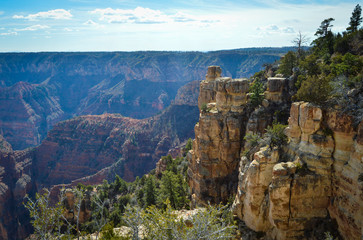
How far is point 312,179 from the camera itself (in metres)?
17.5

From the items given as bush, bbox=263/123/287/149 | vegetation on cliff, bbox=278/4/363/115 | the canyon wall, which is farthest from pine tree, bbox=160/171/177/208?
vegetation on cliff, bbox=278/4/363/115

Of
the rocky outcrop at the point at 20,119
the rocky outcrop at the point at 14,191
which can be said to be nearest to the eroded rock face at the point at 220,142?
the rocky outcrop at the point at 14,191

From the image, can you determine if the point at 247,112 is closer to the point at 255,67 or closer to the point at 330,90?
the point at 330,90

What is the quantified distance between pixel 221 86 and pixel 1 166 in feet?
296

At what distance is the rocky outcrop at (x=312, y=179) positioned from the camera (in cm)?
1582

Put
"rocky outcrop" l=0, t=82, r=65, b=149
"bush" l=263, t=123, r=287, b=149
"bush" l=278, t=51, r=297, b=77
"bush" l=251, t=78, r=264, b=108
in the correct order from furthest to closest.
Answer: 1. "rocky outcrop" l=0, t=82, r=65, b=149
2. "bush" l=278, t=51, r=297, b=77
3. "bush" l=251, t=78, r=264, b=108
4. "bush" l=263, t=123, r=287, b=149

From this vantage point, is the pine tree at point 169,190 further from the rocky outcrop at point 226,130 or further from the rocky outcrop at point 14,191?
the rocky outcrop at point 14,191

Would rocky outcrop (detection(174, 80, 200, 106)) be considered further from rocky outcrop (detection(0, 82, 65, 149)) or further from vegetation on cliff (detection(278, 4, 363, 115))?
rocky outcrop (detection(0, 82, 65, 149))

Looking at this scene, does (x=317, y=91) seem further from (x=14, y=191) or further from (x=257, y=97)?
(x=14, y=191)

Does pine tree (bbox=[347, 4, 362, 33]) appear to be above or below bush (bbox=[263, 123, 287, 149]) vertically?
above

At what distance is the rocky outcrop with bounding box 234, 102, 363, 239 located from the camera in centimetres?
1582

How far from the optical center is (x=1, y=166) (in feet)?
288

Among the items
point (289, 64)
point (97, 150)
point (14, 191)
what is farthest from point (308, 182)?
point (97, 150)

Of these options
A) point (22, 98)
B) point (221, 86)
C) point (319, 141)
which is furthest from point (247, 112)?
point (22, 98)
